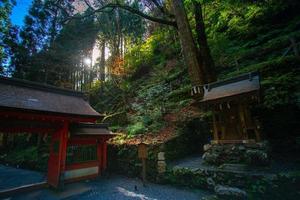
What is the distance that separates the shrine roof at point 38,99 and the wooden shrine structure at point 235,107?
521cm

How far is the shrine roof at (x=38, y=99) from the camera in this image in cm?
643

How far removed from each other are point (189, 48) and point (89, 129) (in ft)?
22.0

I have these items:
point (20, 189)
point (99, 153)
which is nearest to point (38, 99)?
point (20, 189)

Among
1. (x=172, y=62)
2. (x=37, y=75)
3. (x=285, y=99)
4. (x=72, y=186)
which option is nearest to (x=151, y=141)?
(x=72, y=186)

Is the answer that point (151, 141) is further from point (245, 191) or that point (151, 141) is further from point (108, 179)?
point (245, 191)

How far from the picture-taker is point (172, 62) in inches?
721

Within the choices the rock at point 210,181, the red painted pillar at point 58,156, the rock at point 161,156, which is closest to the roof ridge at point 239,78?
the rock at point 161,156

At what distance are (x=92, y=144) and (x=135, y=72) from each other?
38.2 ft

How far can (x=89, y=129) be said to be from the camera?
8711 millimetres

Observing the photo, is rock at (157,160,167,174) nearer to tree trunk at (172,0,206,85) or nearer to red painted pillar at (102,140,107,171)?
red painted pillar at (102,140,107,171)

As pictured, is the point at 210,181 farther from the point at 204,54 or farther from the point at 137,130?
the point at 204,54

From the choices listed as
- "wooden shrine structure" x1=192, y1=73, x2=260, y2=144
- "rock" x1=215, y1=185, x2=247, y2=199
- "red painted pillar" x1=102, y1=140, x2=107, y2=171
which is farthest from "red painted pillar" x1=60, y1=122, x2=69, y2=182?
"rock" x1=215, y1=185, x2=247, y2=199

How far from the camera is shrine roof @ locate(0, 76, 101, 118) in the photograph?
6.43 meters

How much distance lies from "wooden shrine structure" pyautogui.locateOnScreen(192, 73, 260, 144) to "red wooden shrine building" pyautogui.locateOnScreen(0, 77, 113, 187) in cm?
514
